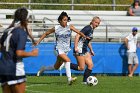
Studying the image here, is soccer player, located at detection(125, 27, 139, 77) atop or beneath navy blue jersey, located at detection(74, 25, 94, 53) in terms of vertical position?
beneath

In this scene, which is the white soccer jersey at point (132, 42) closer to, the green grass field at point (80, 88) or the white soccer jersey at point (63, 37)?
the green grass field at point (80, 88)

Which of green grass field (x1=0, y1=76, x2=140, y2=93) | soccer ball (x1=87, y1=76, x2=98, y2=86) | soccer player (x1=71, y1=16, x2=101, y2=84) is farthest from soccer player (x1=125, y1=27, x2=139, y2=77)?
soccer ball (x1=87, y1=76, x2=98, y2=86)

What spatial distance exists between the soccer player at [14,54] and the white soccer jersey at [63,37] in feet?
23.4

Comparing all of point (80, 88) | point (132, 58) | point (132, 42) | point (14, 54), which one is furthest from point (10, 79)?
point (132, 42)

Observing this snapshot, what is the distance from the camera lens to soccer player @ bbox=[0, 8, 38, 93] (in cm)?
855

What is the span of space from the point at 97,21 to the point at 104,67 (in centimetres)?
651

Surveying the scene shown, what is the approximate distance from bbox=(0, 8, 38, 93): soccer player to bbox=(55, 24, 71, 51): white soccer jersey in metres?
7.14

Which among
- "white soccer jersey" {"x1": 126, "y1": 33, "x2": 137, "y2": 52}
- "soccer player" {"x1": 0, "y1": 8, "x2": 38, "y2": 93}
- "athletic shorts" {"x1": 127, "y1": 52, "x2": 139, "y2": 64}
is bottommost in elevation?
"athletic shorts" {"x1": 127, "y1": 52, "x2": 139, "y2": 64}

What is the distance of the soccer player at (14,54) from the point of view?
337 inches

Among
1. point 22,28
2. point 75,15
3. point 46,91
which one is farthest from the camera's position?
point 75,15

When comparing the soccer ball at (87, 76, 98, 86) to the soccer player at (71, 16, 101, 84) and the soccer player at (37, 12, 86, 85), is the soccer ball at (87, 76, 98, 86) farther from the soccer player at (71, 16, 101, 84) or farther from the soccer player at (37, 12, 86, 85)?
the soccer player at (37, 12, 86, 85)

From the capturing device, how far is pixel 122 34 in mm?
24625

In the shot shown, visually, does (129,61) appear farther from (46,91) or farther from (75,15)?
(46,91)

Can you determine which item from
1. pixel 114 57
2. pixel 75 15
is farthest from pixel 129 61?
pixel 75 15
